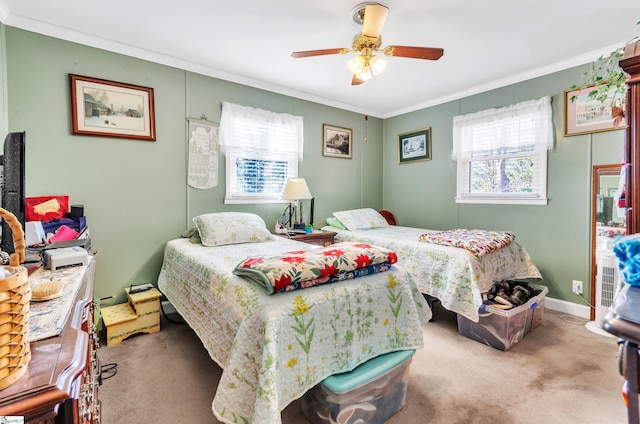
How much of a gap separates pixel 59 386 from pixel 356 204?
13.4 feet

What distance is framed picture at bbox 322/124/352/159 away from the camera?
4035mm

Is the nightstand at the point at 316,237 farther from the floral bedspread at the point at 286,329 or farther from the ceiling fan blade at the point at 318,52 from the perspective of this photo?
the ceiling fan blade at the point at 318,52

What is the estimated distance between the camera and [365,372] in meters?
1.42

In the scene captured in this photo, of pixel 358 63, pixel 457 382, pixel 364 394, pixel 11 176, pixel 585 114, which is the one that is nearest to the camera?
pixel 11 176

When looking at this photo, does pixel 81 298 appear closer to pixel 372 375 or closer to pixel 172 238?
pixel 372 375

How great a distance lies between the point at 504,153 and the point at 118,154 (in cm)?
395

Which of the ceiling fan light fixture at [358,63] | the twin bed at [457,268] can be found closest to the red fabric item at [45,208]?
the ceiling fan light fixture at [358,63]

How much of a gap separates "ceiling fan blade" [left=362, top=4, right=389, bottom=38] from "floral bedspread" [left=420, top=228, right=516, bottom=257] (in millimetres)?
1762

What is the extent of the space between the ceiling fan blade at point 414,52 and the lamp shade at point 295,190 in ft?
5.60

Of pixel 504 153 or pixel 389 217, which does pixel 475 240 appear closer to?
pixel 504 153

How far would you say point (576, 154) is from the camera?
113 inches

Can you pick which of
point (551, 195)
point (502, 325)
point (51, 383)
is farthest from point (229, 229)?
point (551, 195)

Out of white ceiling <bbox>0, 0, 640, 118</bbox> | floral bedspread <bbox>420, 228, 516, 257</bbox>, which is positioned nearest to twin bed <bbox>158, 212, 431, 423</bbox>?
floral bedspread <bbox>420, 228, 516, 257</bbox>

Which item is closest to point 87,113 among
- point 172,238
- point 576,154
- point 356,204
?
point 172,238
